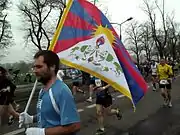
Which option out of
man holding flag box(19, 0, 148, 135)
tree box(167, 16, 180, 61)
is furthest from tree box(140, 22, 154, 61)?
man holding flag box(19, 0, 148, 135)

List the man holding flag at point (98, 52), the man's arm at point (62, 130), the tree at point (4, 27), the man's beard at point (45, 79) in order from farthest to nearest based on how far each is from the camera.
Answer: the tree at point (4, 27) < the man holding flag at point (98, 52) < the man's beard at point (45, 79) < the man's arm at point (62, 130)

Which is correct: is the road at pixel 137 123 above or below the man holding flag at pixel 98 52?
below

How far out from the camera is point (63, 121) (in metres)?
2.95

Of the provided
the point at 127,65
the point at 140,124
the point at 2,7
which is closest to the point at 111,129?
the point at 140,124

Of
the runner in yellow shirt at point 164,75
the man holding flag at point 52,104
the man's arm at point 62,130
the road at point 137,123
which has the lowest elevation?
the road at point 137,123

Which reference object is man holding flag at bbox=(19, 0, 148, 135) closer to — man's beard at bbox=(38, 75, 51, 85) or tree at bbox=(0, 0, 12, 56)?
man's beard at bbox=(38, 75, 51, 85)

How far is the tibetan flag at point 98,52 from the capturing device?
482 centimetres

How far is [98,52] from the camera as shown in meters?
4.98

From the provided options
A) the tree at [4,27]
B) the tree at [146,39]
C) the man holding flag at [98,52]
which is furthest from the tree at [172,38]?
the man holding flag at [98,52]

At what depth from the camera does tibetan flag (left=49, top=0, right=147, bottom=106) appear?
4.82 m

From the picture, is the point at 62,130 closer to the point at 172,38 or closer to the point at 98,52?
the point at 98,52

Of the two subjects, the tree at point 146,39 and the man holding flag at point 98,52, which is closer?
the man holding flag at point 98,52

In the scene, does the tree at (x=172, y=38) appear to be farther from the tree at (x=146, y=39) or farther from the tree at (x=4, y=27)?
the tree at (x=4, y=27)

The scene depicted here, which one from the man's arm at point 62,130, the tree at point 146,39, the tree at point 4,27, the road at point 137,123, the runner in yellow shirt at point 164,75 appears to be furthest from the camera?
the tree at point 146,39
